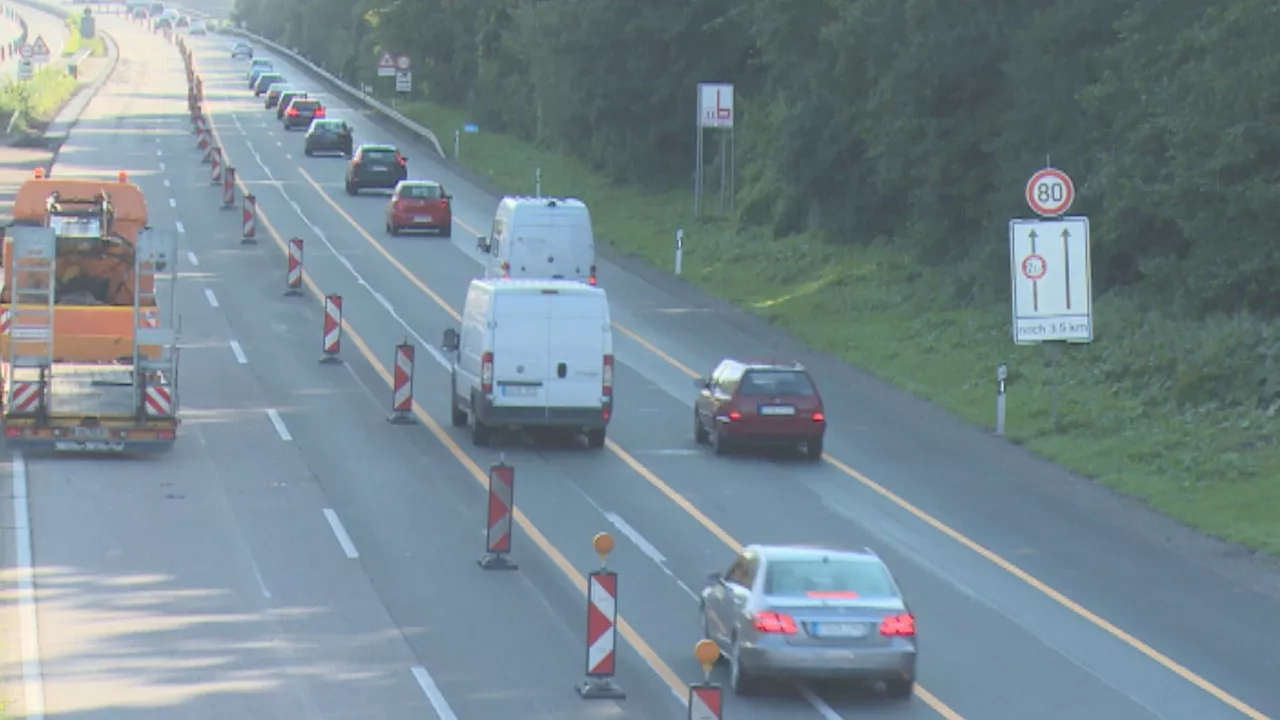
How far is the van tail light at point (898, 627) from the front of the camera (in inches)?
617

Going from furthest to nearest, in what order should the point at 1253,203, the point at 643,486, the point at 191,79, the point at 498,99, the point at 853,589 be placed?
1. the point at 191,79
2. the point at 498,99
3. the point at 1253,203
4. the point at 643,486
5. the point at 853,589

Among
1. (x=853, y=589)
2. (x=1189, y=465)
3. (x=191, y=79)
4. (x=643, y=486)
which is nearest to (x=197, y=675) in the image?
(x=853, y=589)

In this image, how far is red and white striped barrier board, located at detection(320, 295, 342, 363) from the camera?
34.1 metres

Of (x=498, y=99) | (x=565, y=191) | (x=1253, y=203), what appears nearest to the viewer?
(x=1253, y=203)

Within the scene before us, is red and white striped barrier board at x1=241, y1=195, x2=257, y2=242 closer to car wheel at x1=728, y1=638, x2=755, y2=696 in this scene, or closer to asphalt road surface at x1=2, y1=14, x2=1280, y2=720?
A: asphalt road surface at x1=2, y1=14, x2=1280, y2=720

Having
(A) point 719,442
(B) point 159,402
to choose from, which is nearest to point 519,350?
(A) point 719,442

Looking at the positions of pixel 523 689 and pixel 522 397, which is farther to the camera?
pixel 522 397

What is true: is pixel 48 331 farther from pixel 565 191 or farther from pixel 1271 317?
pixel 565 191

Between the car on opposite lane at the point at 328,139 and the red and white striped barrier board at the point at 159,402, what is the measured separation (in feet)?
153

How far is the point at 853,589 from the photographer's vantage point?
16031mm

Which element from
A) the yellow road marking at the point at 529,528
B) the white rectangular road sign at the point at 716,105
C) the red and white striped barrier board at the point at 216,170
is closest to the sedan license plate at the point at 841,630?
the yellow road marking at the point at 529,528

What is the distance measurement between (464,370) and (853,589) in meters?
13.6

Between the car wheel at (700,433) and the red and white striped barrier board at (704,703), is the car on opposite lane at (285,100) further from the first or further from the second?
the red and white striped barrier board at (704,703)

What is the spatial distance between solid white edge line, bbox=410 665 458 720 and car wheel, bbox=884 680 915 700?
130 inches
